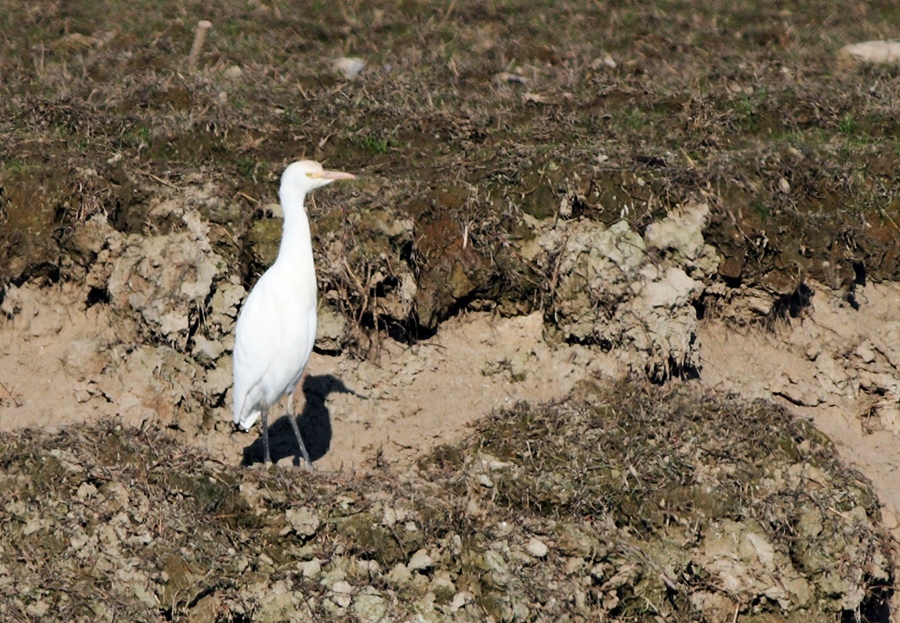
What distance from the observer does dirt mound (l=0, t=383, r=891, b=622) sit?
580 centimetres

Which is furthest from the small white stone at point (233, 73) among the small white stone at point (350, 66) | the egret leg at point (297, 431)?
the egret leg at point (297, 431)

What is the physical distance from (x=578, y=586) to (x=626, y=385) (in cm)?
170

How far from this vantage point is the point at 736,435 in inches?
277

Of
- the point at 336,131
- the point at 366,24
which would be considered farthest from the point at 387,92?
the point at 366,24

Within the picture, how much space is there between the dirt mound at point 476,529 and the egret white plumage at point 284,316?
1.82 feet

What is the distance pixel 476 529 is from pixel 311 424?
5.57 feet

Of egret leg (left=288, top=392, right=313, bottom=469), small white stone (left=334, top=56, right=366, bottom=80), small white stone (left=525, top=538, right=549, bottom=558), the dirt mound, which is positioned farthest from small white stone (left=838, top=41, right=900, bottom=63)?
small white stone (left=525, top=538, right=549, bottom=558)

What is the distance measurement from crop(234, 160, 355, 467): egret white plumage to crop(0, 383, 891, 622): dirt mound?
0.55m

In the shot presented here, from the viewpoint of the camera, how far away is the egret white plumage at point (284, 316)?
6.76 meters

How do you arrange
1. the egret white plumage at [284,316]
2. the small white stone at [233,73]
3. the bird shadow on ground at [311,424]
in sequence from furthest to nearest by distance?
the small white stone at [233,73], the bird shadow on ground at [311,424], the egret white plumage at [284,316]

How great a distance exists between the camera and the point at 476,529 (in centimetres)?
626

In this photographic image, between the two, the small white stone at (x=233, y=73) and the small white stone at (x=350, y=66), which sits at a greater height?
the small white stone at (x=233, y=73)

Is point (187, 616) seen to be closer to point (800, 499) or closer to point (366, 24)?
point (800, 499)

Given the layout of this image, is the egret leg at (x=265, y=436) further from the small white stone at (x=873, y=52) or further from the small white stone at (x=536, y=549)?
the small white stone at (x=873, y=52)
